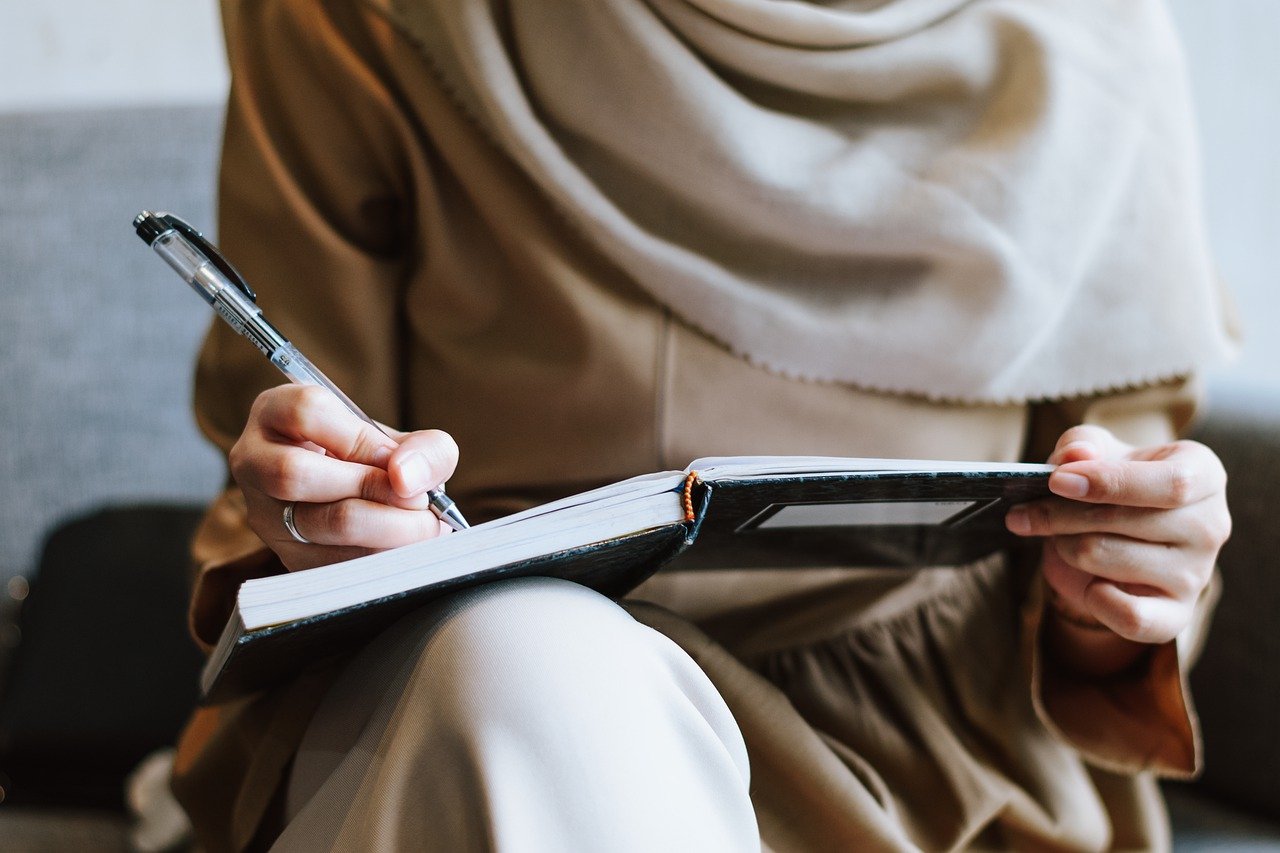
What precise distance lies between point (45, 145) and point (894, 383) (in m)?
1.04

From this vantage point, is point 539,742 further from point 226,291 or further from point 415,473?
point 226,291

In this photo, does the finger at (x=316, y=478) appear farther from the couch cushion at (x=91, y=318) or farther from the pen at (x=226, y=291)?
the couch cushion at (x=91, y=318)

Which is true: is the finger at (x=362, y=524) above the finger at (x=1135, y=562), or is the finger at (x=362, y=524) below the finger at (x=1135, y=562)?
above

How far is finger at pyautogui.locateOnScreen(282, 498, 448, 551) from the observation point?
1.36 ft

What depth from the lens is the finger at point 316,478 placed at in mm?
416

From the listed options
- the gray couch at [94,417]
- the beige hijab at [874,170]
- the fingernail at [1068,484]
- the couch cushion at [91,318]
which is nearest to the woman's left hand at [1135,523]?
the fingernail at [1068,484]

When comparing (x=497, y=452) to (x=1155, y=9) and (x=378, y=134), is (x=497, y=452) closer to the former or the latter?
(x=378, y=134)

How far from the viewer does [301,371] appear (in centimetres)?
47

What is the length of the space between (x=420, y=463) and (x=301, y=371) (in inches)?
3.8

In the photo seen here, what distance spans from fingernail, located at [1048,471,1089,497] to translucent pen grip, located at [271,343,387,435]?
1.01 feet

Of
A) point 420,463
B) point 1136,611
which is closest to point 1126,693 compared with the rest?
point 1136,611

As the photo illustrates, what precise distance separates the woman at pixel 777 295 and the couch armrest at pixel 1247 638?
0.19 meters

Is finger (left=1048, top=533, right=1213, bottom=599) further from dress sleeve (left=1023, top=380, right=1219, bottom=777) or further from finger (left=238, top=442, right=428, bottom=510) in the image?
finger (left=238, top=442, right=428, bottom=510)

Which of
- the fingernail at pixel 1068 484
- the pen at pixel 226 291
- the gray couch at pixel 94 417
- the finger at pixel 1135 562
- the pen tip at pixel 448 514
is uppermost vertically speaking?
the pen at pixel 226 291
